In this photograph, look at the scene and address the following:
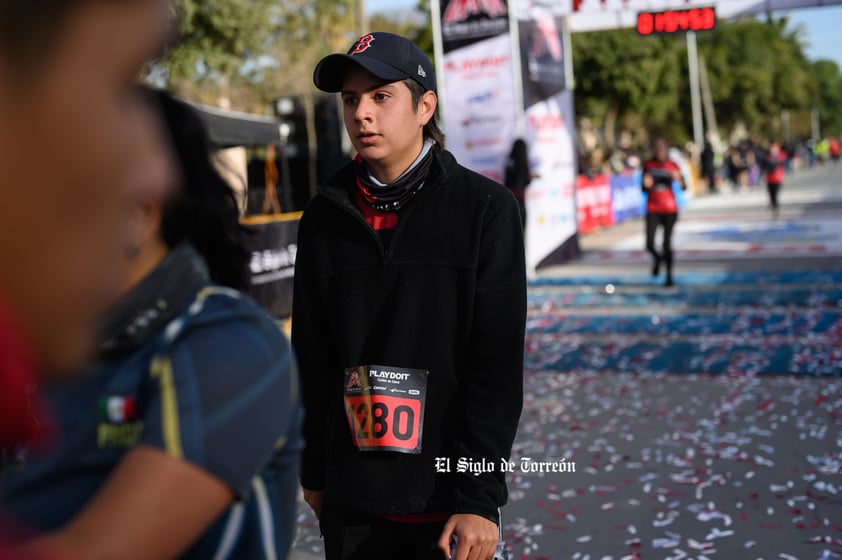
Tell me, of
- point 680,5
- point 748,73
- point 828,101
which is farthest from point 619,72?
point 828,101

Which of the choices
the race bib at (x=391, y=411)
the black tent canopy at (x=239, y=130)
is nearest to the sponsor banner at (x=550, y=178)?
the black tent canopy at (x=239, y=130)

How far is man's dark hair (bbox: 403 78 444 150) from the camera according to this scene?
102 inches

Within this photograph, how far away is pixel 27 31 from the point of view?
0.52 meters

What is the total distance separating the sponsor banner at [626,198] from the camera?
84.1ft

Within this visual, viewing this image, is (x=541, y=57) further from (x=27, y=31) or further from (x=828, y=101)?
(x=828, y=101)

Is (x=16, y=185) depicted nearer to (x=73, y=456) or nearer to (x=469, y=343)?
(x=73, y=456)

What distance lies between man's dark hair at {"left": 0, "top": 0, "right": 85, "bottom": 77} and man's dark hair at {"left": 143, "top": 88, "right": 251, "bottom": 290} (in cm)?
61

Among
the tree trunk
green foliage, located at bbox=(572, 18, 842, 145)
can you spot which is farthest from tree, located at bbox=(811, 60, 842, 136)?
the tree trunk

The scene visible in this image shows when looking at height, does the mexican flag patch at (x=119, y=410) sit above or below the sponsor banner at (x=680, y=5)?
below

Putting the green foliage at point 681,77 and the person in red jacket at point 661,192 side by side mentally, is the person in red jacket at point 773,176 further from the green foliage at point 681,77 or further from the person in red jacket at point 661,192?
the person in red jacket at point 661,192

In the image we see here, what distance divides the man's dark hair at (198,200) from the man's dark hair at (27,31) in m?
0.61

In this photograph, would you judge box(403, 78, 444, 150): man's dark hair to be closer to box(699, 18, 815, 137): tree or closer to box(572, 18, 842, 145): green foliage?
box(572, 18, 842, 145): green foliage

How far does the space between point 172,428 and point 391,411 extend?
138 cm

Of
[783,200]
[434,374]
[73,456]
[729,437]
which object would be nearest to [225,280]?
[73,456]
